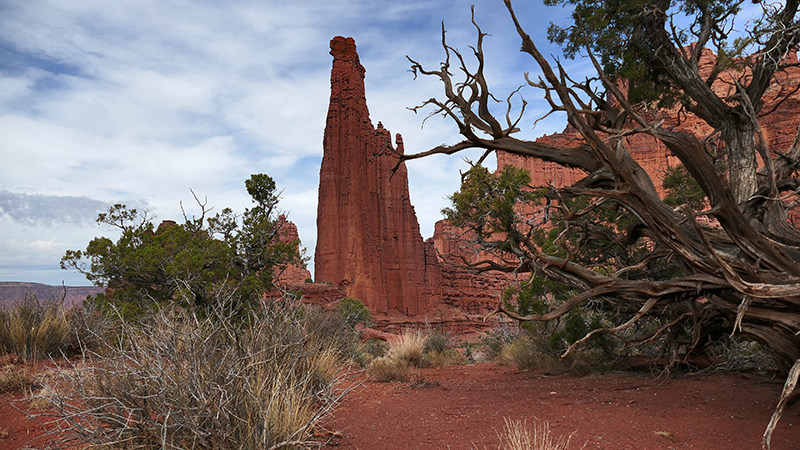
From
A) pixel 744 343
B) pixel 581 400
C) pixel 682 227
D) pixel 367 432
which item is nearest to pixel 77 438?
pixel 367 432

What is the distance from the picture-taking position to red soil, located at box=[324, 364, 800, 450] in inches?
186

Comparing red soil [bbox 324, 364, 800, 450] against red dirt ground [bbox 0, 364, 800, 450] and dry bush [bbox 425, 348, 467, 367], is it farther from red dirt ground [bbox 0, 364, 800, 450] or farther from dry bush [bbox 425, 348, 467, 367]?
dry bush [bbox 425, 348, 467, 367]

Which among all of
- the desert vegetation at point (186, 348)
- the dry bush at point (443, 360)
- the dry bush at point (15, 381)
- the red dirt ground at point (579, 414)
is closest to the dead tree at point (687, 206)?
the red dirt ground at point (579, 414)

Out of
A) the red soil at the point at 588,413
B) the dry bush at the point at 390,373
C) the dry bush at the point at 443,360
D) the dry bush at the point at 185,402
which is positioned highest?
the dry bush at the point at 185,402

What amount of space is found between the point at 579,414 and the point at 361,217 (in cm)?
3932

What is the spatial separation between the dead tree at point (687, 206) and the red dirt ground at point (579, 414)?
0.83 meters

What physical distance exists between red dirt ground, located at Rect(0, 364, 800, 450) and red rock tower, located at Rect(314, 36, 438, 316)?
111ft

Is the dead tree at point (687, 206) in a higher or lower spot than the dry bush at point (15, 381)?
higher

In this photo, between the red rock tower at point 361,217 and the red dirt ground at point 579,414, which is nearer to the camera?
the red dirt ground at point 579,414

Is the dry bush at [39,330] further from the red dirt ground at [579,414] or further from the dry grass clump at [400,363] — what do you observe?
the dry grass clump at [400,363]

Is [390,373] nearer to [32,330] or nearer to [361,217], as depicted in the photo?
[32,330]

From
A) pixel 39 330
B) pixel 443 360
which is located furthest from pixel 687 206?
pixel 39 330

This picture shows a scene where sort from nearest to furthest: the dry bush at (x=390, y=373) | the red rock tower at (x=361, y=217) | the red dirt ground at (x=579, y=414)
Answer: the red dirt ground at (x=579, y=414) < the dry bush at (x=390, y=373) < the red rock tower at (x=361, y=217)

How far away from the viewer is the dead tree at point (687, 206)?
5465 millimetres
